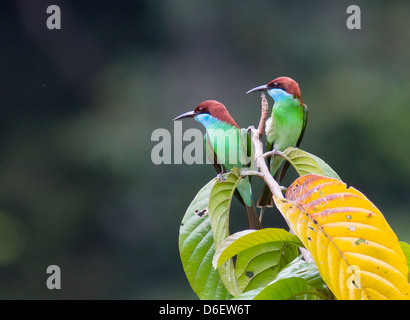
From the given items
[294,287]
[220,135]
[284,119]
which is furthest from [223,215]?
[284,119]

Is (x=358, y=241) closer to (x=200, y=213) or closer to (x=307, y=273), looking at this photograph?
(x=307, y=273)

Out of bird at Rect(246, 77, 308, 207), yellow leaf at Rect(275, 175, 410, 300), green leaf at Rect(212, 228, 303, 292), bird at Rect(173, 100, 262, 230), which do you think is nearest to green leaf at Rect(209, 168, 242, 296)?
green leaf at Rect(212, 228, 303, 292)

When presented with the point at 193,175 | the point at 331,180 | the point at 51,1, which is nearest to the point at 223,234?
the point at 331,180

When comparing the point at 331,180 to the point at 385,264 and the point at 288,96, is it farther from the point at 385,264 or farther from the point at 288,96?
the point at 288,96

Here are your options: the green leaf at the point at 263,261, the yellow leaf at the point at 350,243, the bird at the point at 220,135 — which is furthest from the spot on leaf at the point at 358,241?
the bird at the point at 220,135

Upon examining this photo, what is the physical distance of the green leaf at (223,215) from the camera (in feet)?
2.03

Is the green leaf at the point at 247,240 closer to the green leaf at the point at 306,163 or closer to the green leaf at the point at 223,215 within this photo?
the green leaf at the point at 223,215

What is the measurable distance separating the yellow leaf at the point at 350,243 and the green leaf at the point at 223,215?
5.5 inches

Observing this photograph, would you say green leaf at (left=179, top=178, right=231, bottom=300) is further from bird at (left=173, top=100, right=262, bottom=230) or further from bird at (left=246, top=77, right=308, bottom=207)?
bird at (left=246, top=77, right=308, bottom=207)

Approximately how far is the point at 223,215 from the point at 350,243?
22cm

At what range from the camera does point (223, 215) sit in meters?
0.65

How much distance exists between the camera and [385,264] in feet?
1.43

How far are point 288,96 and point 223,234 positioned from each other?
38.8 inches

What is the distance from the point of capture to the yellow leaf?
429mm
